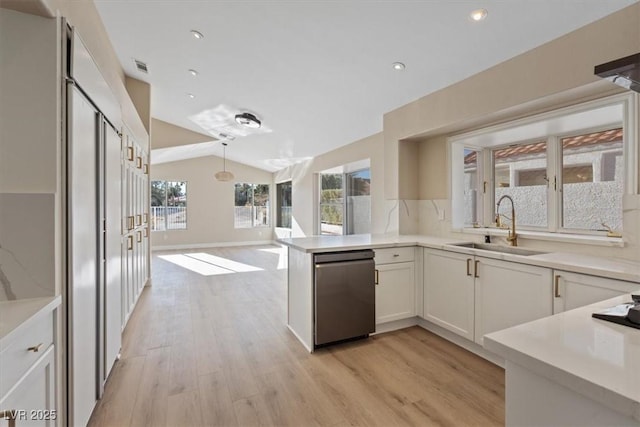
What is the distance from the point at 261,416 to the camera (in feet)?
5.82

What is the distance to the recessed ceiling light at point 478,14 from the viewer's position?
1.97 metres

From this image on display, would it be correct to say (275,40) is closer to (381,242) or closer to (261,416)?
(381,242)

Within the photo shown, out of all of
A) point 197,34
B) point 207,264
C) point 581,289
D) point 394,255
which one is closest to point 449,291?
point 394,255

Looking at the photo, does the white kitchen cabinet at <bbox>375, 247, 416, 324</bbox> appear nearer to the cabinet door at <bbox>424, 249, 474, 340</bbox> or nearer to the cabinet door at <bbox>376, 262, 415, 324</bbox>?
the cabinet door at <bbox>376, 262, 415, 324</bbox>

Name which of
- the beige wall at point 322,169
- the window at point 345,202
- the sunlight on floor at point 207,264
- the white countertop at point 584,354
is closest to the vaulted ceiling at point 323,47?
the beige wall at point 322,169

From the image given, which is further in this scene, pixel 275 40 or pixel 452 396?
pixel 275 40

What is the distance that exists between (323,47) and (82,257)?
8.01 ft

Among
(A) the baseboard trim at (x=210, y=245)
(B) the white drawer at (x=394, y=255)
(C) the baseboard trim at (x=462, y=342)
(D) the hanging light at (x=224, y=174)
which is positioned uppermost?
(D) the hanging light at (x=224, y=174)

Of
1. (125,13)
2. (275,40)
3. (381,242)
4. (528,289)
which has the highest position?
(125,13)

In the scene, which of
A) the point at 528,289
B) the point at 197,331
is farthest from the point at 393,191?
the point at 197,331

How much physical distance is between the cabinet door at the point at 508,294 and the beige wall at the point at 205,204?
796 cm

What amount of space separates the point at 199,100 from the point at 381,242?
376 cm

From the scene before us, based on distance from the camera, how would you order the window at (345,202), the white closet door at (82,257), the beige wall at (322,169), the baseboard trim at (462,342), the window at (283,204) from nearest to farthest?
the white closet door at (82,257)
the baseboard trim at (462,342)
the beige wall at (322,169)
the window at (345,202)
the window at (283,204)

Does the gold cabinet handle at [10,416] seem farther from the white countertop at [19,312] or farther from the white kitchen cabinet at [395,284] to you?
the white kitchen cabinet at [395,284]
